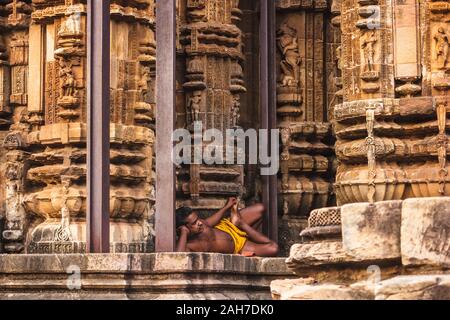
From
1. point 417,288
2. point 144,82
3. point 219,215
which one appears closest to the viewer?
point 417,288

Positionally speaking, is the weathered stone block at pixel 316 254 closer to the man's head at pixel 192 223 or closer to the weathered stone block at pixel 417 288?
the weathered stone block at pixel 417 288

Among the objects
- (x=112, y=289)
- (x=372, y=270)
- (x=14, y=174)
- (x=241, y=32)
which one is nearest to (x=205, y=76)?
(x=241, y=32)

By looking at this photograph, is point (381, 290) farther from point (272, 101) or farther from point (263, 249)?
point (272, 101)

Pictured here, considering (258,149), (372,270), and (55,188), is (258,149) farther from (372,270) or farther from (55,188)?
(372,270)

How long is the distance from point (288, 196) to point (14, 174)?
14.2 feet

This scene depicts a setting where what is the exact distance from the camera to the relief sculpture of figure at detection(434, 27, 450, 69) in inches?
746

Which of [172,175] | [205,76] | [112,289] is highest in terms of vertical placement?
[205,76]

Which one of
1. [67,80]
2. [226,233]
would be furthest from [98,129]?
[226,233]

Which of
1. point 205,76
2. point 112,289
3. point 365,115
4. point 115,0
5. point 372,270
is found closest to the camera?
point 372,270

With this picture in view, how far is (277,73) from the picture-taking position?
2488cm

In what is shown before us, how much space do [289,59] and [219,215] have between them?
14.1 feet

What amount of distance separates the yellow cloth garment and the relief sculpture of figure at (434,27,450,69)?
3721 millimetres

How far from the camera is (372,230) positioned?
12.0 m

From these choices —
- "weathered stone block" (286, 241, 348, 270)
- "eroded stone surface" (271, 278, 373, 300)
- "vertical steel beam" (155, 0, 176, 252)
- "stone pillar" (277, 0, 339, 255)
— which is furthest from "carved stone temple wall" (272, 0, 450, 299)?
"eroded stone surface" (271, 278, 373, 300)
